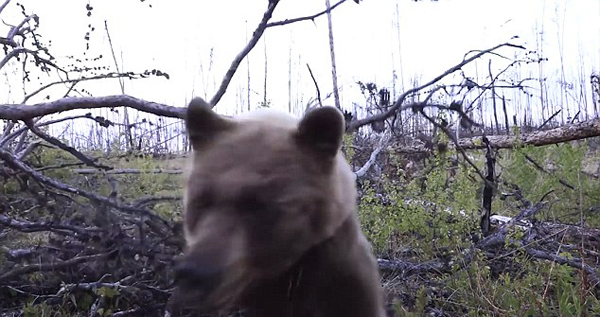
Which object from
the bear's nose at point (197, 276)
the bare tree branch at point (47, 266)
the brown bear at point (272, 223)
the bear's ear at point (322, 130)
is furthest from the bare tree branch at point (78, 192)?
the bear's nose at point (197, 276)

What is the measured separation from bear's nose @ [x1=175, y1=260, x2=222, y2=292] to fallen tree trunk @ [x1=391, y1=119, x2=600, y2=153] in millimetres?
2876

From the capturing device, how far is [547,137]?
485 cm

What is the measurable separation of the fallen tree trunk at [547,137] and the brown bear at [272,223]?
243 cm

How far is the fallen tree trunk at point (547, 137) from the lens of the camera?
4.39 m

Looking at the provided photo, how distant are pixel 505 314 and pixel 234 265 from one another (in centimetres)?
156

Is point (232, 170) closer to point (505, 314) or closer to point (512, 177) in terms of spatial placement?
point (505, 314)

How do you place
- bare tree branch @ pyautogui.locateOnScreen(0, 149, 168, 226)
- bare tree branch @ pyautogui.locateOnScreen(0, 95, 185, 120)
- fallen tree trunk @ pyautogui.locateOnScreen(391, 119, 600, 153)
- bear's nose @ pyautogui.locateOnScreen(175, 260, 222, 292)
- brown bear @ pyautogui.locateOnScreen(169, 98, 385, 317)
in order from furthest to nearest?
fallen tree trunk @ pyautogui.locateOnScreen(391, 119, 600, 153)
bare tree branch @ pyautogui.locateOnScreen(0, 149, 168, 226)
bare tree branch @ pyautogui.locateOnScreen(0, 95, 185, 120)
brown bear @ pyautogui.locateOnScreen(169, 98, 385, 317)
bear's nose @ pyautogui.locateOnScreen(175, 260, 222, 292)

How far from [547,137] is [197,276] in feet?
13.8

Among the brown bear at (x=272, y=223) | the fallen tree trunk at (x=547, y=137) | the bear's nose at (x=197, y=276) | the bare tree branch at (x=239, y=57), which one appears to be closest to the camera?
the bear's nose at (x=197, y=276)

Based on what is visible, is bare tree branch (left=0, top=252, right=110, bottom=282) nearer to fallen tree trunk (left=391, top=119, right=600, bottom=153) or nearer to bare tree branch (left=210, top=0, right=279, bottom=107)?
bare tree branch (left=210, top=0, right=279, bottom=107)

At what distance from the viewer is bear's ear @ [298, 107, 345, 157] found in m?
1.71

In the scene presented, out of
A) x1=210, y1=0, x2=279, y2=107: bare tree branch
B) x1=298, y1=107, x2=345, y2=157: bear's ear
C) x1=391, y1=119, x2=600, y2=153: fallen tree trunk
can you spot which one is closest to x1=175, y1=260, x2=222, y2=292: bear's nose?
x1=298, y1=107, x2=345, y2=157: bear's ear

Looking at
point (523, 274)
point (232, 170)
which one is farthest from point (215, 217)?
point (523, 274)

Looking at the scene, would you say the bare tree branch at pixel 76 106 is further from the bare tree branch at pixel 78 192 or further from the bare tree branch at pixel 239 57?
the bare tree branch at pixel 239 57
